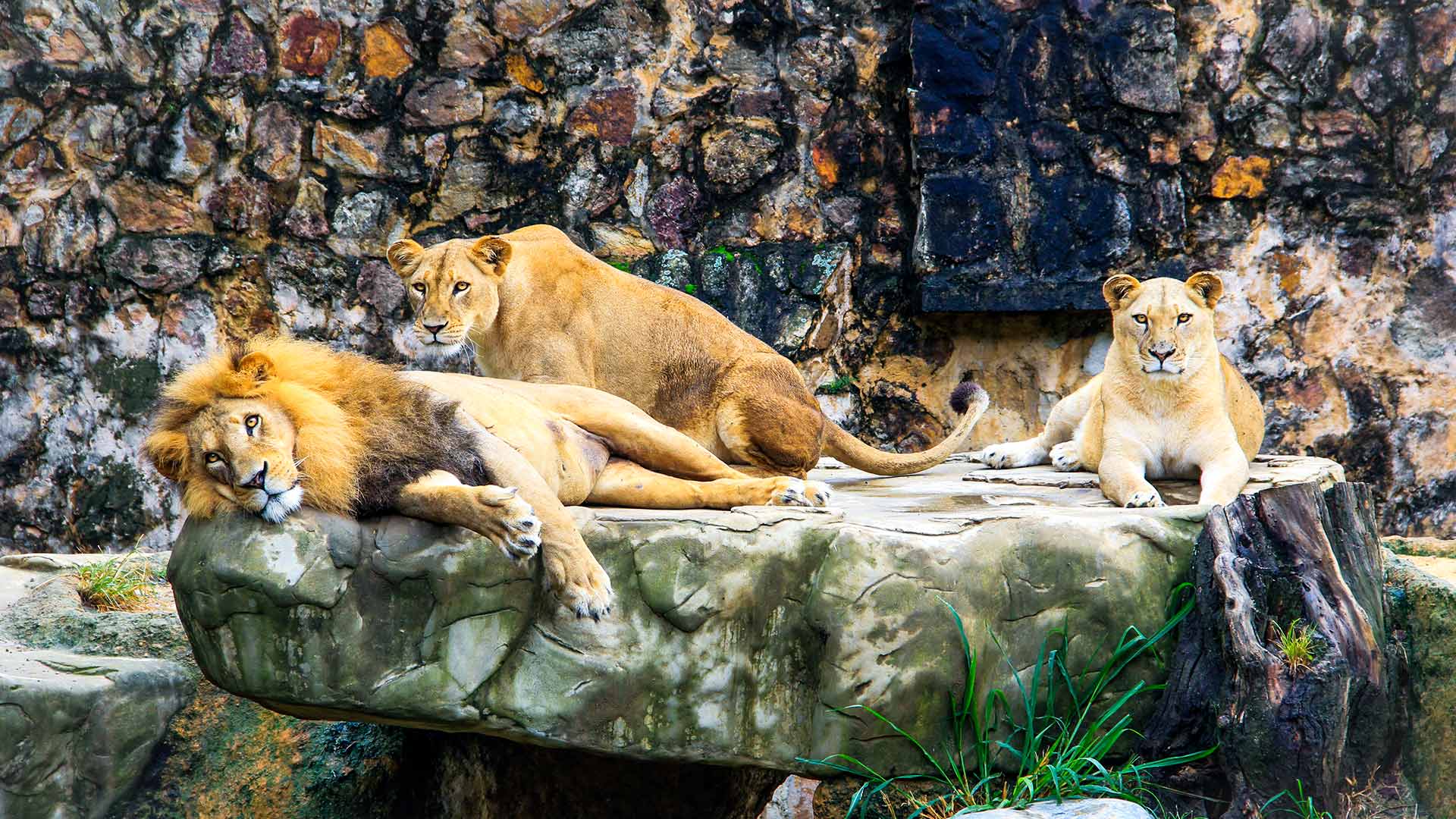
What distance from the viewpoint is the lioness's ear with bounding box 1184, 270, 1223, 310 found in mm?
4895

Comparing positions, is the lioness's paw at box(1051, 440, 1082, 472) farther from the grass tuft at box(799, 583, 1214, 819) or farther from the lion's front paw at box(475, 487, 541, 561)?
the lion's front paw at box(475, 487, 541, 561)

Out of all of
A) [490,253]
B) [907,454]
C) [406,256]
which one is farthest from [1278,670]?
[406,256]

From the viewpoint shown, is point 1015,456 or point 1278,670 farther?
point 1015,456

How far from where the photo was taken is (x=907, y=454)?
5.54 m

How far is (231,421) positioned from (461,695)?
1.00m

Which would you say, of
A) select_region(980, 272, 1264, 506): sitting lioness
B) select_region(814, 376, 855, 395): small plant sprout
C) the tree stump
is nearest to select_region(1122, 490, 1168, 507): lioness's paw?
select_region(980, 272, 1264, 506): sitting lioness

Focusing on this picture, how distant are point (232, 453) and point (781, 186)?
14.5 ft

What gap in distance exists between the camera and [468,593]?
3.70 m

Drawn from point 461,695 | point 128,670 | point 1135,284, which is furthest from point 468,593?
point 1135,284

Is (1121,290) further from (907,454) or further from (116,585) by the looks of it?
(116,585)

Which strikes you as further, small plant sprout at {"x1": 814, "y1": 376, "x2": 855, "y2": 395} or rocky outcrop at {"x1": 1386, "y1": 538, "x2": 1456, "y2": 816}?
small plant sprout at {"x1": 814, "y1": 376, "x2": 855, "y2": 395}

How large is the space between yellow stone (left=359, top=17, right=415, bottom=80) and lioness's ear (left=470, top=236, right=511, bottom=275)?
2.42 metres

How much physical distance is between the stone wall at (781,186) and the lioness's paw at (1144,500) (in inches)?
102

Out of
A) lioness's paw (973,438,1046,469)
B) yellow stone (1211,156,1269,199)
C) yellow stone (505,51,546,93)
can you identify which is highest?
yellow stone (505,51,546,93)
